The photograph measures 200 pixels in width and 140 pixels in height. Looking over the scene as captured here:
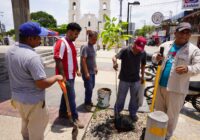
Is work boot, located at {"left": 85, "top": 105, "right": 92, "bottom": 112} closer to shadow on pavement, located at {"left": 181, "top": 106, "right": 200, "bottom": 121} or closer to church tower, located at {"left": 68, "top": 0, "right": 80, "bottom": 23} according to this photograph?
shadow on pavement, located at {"left": 181, "top": 106, "right": 200, "bottom": 121}

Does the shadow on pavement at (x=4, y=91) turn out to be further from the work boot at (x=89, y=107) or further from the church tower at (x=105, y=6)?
the church tower at (x=105, y=6)

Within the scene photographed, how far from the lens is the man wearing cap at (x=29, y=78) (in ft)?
6.30

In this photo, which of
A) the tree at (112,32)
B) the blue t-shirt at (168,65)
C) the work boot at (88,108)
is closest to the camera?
the blue t-shirt at (168,65)

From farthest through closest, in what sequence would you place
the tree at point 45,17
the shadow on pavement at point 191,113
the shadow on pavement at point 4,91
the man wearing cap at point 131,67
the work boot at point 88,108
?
the tree at point 45,17 → the shadow on pavement at point 4,91 → the shadow on pavement at point 191,113 → the work boot at point 88,108 → the man wearing cap at point 131,67

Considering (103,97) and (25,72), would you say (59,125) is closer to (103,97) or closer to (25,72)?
(103,97)

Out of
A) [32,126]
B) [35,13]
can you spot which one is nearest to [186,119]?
[32,126]

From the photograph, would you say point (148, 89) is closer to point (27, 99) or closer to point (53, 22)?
point (27, 99)

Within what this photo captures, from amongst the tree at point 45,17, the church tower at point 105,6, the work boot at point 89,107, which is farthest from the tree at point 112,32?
the tree at point 45,17

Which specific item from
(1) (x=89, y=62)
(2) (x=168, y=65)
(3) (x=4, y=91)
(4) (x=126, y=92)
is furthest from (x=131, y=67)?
(3) (x=4, y=91)

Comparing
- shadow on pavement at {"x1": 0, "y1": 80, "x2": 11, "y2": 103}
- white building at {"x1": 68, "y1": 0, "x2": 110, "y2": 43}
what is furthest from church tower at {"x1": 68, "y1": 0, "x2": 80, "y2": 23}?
shadow on pavement at {"x1": 0, "y1": 80, "x2": 11, "y2": 103}

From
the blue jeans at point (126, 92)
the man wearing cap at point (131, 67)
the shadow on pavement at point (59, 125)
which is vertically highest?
the man wearing cap at point (131, 67)

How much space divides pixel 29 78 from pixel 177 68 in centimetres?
202

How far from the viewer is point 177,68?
2.63 m

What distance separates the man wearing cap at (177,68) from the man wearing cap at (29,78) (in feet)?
5.89
